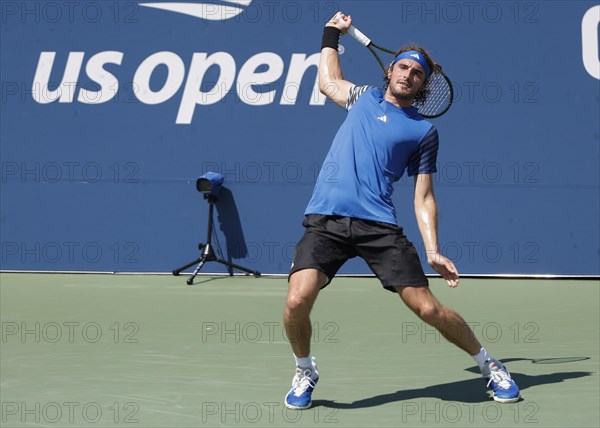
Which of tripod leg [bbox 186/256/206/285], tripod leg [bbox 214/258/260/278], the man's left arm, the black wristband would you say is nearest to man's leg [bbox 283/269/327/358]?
the man's left arm

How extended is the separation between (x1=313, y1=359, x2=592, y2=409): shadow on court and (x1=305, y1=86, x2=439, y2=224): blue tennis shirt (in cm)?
86

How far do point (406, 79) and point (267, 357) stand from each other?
1.97 m

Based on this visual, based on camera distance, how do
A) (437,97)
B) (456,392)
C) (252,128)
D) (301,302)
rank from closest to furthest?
(301,302), (456,392), (437,97), (252,128)

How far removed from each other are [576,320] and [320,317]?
72.6 inches

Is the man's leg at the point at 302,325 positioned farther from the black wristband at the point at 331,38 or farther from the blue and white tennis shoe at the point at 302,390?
the black wristband at the point at 331,38

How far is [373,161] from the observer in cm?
467

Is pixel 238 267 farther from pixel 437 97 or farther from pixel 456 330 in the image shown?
pixel 456 330

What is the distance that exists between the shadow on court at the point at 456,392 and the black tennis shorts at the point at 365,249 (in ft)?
1.93

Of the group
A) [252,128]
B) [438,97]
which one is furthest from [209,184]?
[438,97]

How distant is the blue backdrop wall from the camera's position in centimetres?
971

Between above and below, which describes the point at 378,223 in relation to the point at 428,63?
below

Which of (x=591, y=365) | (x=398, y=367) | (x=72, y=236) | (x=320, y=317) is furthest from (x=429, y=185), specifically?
(x=72, y=236)
